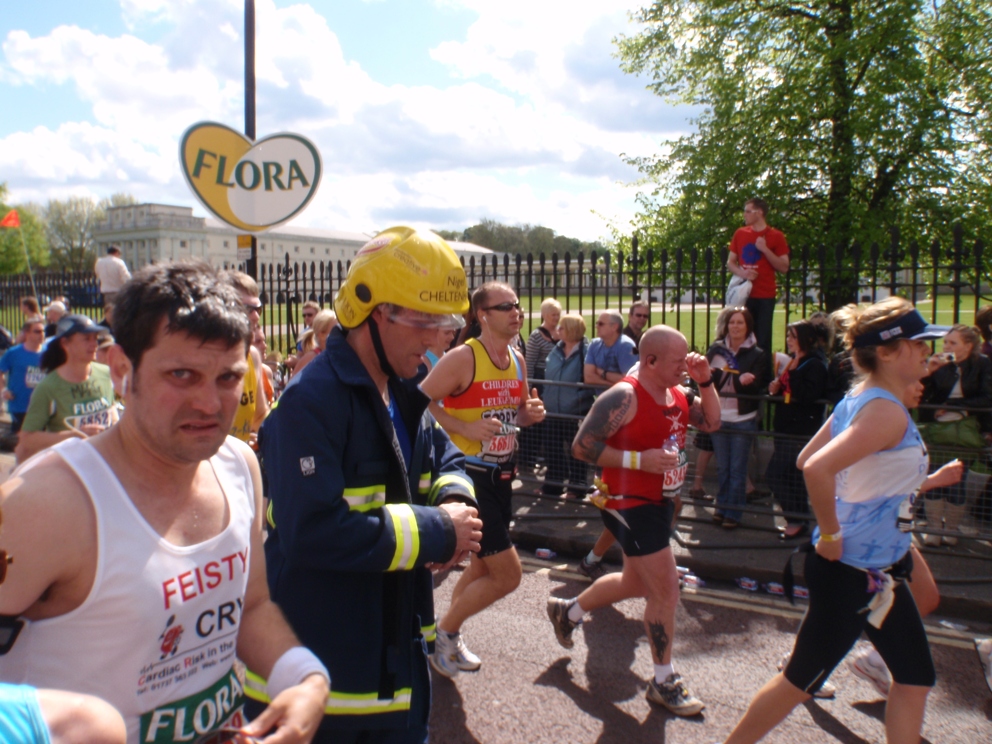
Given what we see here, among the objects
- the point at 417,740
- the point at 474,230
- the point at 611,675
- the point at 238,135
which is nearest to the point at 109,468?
the point at 417,740

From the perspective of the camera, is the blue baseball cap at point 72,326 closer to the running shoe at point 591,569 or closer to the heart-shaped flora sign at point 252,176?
the heart-shaped flora sign at point 252,176

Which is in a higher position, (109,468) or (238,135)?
(238,135)

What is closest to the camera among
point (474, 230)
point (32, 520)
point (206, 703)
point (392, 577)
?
point (32, 520)

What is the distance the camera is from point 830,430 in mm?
3277

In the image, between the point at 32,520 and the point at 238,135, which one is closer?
the point at 32,520

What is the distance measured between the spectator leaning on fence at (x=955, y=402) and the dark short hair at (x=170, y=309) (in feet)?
18.4

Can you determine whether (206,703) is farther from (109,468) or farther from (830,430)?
(830,430)

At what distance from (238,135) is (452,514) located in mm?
5079

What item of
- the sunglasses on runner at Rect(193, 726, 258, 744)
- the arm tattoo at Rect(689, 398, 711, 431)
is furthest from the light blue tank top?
the sunglasses on runner at Rect(193, 726, 258, 744)

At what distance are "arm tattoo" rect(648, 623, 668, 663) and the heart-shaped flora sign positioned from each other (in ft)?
14.1

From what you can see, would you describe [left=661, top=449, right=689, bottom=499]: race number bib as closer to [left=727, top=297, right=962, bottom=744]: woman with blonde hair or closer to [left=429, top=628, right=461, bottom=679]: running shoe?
[left=727, top=297, right=962, bottom=744]: woman with blonde hair

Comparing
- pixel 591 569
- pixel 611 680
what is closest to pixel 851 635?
pixel 611 680

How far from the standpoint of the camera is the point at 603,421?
4094 mm

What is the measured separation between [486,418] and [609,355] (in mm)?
4043
